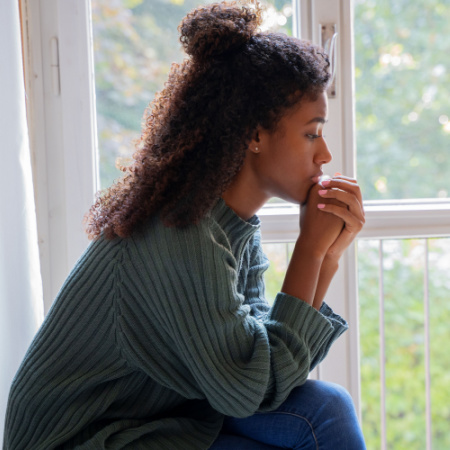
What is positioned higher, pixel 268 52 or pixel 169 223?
pixel 268 52

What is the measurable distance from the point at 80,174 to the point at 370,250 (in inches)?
34.7

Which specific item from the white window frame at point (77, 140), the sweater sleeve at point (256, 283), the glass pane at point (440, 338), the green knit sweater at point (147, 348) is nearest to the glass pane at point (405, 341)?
the glass pane at point (440, 338)

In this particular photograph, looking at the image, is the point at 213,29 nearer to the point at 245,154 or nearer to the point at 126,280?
the point at 245,154

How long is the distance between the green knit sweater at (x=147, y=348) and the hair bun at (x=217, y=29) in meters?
0.30

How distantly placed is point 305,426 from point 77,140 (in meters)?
0.99

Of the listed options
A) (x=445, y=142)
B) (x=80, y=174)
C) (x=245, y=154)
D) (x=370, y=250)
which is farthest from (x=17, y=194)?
(x=445, y=142)

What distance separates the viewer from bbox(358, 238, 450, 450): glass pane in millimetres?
1745

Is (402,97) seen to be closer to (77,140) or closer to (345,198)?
(345,198)

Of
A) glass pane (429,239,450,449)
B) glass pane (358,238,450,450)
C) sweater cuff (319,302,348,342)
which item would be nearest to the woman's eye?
sweater cuff (319,302,348,342)

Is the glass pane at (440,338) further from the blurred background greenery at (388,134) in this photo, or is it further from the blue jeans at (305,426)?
the blue jeans at (305,426)

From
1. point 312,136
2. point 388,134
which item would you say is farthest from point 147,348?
point 388,134

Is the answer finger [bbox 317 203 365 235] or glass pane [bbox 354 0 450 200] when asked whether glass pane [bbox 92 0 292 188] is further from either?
finger [bbox 317 203 365 235]

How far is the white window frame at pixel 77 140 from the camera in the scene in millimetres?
1543

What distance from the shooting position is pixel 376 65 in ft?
5.43
